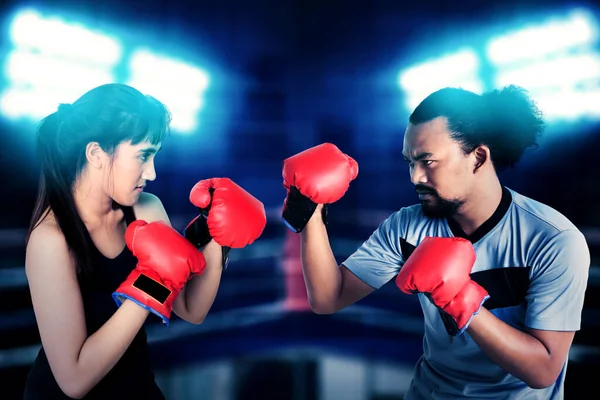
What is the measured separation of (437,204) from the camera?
1.28 m

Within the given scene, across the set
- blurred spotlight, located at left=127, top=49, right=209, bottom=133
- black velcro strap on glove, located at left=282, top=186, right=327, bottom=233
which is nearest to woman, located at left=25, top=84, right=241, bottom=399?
black velcro strap on glove, located at left=282, top=186, right=327, bottom=233

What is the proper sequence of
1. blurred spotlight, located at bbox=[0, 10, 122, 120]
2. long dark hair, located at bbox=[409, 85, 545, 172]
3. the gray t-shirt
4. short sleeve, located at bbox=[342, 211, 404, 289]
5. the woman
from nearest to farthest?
the woman < the gray t-shirt < long dark hair, located at bbox=[409, 85, 545, 172] < short sleeve, located at bbox=[342, 211, 404, 289] < blurred spotlight, located at bbox=[0, 10, 122, 120]

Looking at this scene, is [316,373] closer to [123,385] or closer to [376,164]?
[123,385]

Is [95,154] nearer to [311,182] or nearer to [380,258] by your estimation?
[311,182]

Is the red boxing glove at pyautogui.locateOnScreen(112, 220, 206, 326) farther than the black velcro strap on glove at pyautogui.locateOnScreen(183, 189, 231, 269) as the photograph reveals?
No

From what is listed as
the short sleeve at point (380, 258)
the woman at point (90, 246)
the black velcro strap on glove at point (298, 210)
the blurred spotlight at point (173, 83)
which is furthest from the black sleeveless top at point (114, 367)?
the blurred spotlight at point (173, 83)

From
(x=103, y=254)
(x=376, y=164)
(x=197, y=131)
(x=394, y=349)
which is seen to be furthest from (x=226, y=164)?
(x=103, y=254)

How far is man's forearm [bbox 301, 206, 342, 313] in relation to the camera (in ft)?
4.35

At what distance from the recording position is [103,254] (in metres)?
1.17

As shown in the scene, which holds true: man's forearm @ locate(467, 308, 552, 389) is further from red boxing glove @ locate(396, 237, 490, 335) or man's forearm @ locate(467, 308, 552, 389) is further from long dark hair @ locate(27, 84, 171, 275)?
long dark hair @ locate(27, 84, 171, 275)

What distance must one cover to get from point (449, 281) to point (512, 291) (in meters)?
0.28

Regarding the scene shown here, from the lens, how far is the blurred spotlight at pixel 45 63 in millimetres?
3750

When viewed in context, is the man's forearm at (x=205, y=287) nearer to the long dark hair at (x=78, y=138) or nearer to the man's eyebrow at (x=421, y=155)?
the long dark hair at (x=78, y=138)

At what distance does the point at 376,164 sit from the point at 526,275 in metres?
5.09
